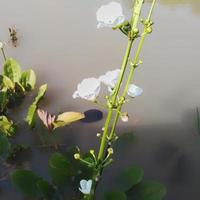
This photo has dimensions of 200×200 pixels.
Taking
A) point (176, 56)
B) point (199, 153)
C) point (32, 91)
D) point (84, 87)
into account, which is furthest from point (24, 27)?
point (84, 87)

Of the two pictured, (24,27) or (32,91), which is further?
(24,27)

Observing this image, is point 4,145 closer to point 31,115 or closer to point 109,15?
point 31,115

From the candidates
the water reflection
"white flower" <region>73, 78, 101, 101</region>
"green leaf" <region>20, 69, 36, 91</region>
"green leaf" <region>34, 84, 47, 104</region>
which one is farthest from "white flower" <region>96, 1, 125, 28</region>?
the water reflection

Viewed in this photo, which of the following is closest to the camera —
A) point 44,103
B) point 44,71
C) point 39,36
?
point 44,103

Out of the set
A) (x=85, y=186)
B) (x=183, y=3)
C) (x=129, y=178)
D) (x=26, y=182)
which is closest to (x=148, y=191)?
(x=129, y=178)

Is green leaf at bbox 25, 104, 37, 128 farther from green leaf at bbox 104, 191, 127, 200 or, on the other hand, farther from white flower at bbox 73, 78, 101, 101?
white flower at bbox 73, 78, 101, 101

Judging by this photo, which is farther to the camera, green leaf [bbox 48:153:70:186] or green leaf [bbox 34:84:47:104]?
green leaf [bbox 34:84:47:104]

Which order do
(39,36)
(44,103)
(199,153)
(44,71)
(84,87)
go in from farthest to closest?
(39,36) < (44,71) < (44,103) < (199,153) < (84,87)

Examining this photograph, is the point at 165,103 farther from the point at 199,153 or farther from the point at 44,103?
the point at 44,103
